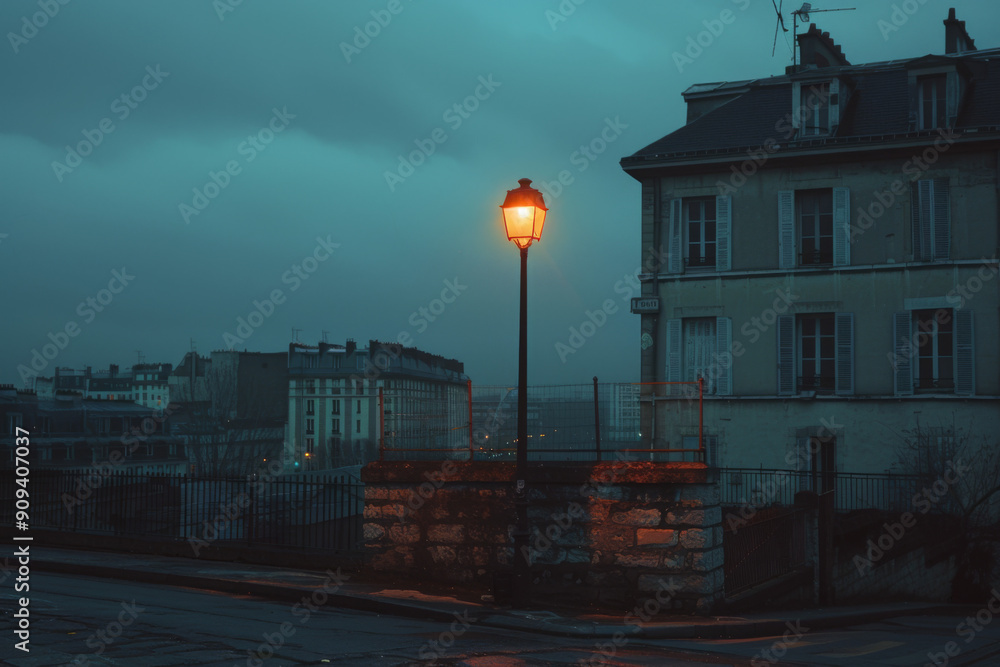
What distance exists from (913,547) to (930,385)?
622 centimetres

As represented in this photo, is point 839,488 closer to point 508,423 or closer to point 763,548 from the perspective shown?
point 763,548

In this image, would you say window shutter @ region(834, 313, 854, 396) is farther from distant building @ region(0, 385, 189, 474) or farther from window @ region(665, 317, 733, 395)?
distant building @ region(0, 385, 189, 474)

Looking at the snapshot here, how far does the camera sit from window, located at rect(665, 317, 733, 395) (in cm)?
2634

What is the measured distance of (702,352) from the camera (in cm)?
2667

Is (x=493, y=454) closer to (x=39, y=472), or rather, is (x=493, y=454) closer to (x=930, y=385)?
(x=39, y=472)

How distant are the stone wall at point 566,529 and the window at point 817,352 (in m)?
→ 15.3

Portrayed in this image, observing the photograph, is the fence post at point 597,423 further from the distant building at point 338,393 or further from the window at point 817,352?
the distant building at point 338,393

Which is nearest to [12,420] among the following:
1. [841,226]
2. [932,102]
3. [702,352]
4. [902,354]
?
[702,352]

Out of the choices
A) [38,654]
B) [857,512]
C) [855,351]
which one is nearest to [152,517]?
[38,654]

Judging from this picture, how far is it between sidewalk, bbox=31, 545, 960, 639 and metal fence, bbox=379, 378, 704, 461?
78.3 inches

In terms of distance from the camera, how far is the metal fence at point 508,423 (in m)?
12.6

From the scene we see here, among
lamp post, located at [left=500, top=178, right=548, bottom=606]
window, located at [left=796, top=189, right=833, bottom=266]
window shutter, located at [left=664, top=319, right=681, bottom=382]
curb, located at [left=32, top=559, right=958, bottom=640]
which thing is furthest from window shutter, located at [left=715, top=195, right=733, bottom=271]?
lamp post, located at [left=500, top=178, right=548, bottom=606]

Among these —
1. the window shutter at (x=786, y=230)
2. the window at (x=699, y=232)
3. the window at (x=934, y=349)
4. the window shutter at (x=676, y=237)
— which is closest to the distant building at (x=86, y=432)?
the window shutter at (x=676, y=237)

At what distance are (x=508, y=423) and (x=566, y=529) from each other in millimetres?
1729
